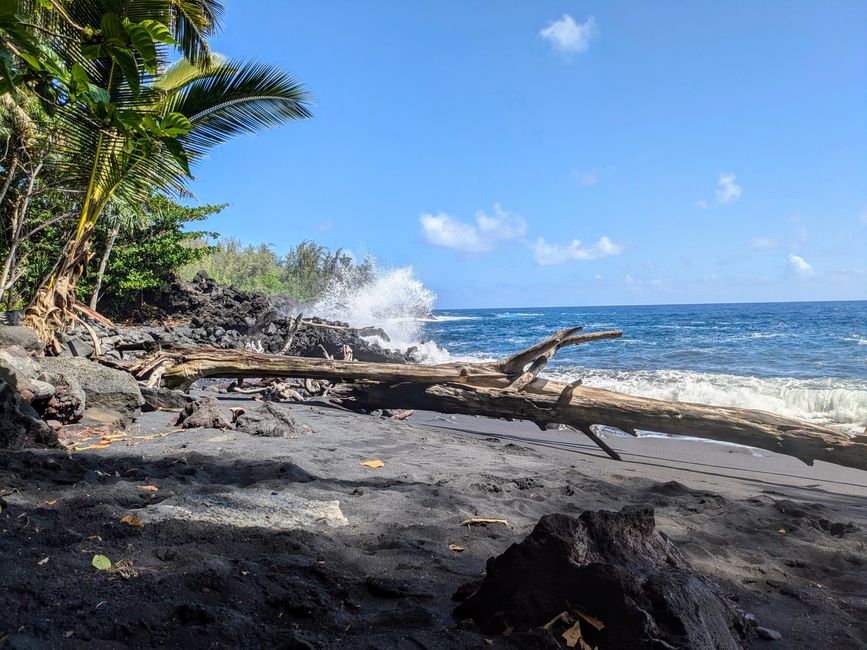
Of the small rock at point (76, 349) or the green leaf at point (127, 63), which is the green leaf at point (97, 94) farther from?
the small rock at point (76, 349)

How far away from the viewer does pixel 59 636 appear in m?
1.50

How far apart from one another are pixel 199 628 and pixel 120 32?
170 centimetres

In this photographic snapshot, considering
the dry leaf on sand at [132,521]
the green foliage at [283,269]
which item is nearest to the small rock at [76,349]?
the dry leaf on sand at [132,521]

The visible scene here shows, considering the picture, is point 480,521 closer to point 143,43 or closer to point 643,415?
point 143,43

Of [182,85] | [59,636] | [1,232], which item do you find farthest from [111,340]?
[59,636]

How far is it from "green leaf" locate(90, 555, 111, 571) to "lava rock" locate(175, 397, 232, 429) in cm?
336

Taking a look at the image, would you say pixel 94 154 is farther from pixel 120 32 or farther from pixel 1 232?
pixel 1 232

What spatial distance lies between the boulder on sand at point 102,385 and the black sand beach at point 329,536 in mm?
213

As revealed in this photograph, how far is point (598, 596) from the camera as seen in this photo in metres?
1.72

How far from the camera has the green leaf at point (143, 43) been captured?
4.72 feet

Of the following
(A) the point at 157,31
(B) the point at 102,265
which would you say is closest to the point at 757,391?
(A) the point at 157,31

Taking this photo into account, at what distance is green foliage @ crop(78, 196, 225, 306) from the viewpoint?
1844 cm

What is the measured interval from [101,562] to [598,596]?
1.73 metres

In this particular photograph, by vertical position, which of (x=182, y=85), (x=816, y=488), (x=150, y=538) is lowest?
(x=816, y=488)
